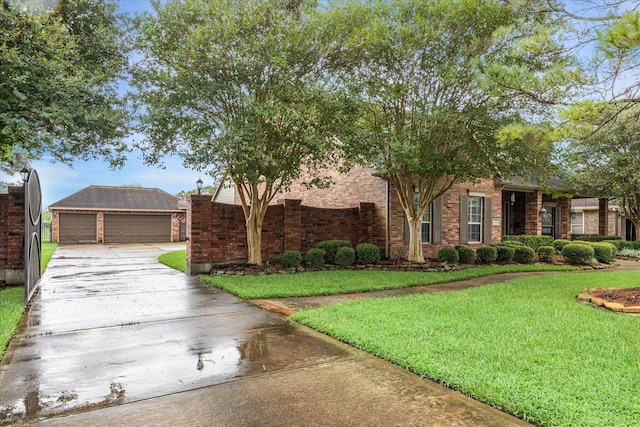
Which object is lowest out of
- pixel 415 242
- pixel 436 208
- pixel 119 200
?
pixel 415 242

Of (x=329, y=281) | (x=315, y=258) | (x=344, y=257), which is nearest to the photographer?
(x=329, y=281)

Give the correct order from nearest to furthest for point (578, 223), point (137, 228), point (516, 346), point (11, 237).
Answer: point (516, 346) → point (11, 237) → point (137, 228) → point (578, 223)

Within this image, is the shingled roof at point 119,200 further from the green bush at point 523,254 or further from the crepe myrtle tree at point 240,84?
the green bush at point 523,254

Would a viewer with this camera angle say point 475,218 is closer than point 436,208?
No

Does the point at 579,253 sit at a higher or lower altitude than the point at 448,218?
lower

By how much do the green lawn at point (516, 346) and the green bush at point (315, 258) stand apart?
4.40m

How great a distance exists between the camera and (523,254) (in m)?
13.7

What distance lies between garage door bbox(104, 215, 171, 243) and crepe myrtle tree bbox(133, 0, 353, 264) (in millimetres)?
20022

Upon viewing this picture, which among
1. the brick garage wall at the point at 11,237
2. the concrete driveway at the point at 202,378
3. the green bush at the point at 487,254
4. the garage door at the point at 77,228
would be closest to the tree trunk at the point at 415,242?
the green bush at the point at 487,254

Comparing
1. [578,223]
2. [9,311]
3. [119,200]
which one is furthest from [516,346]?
[578,223]

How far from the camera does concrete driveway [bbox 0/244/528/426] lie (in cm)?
297

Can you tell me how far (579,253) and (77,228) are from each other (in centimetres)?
2765

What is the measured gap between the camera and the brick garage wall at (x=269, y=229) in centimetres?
1064

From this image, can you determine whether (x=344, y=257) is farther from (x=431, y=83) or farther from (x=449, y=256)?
(x=431, y=83)
